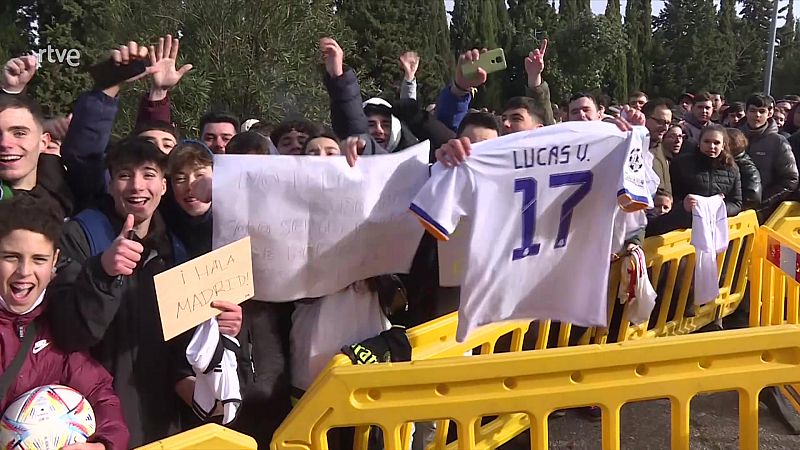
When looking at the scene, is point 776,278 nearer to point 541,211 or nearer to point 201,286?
point 541,211

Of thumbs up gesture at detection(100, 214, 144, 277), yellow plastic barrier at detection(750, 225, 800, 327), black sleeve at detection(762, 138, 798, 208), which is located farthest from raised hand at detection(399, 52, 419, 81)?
black sleeve at detection(762, 138, 798, 208)

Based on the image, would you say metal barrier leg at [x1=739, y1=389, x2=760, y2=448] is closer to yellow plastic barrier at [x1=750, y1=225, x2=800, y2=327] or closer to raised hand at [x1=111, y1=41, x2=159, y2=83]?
yellow plastic barrier at [x1=750, y1=225, x2=800, y2=327]

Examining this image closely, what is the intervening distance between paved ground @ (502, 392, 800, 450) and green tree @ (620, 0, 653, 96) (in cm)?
3892

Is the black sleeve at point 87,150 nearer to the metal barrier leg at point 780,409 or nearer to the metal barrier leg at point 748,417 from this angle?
the metal barrier leg at point 748,417

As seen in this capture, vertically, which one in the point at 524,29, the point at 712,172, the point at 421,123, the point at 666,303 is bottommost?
the point at 666,303

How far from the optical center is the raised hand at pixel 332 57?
355 centimetres

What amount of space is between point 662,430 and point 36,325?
3635 mm

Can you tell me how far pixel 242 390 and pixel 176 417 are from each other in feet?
0.86

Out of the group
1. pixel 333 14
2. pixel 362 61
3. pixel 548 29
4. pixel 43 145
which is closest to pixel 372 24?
pixel 362 61

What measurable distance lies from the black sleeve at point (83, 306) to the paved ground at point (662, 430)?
2742 mm

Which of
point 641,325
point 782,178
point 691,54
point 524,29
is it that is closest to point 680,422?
point 641,325

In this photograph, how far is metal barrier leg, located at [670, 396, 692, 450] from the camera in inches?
92.5

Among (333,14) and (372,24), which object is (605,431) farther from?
(372,24)

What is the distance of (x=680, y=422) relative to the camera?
7.91 ft
